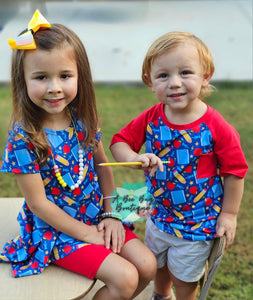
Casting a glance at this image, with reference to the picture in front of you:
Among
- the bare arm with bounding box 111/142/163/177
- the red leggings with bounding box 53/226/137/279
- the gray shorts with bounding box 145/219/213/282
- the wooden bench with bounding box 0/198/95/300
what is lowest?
the gray shorts with bounding box 145/219/213/282

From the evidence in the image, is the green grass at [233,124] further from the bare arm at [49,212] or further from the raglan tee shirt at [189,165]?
the bare arm at [49,212]

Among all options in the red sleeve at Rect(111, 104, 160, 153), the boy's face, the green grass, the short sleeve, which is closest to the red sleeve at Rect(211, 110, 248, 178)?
the boy's face

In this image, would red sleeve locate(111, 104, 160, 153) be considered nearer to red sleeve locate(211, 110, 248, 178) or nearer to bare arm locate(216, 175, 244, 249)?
red sleeve locate(211, 110, 248, 178)

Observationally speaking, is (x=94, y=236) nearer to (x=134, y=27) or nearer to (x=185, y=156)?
(x=185, y=156)

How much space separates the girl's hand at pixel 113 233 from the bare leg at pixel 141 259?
0.11ft

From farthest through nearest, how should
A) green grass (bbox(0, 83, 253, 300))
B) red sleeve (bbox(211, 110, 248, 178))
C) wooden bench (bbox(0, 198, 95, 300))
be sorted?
1. green grass (bbox(0, 83, 253, 300))
2. red sleeve (bbox(211, 110, 248, 178))
3. wooden bench (bbox(0, 198, 95, 300))

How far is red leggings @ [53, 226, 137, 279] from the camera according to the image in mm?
1454

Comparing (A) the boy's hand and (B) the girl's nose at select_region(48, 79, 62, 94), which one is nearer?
(B) the girl's nose at select_region(48, 79, 62, 94)

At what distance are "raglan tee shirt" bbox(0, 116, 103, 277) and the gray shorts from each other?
0.31m

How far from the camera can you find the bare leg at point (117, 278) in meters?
1.44

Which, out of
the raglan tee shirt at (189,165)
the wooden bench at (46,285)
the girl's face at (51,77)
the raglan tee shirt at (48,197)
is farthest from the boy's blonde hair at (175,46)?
the wooden bench at (46,285)

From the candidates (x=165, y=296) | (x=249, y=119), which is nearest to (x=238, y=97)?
(x=249, y=119)

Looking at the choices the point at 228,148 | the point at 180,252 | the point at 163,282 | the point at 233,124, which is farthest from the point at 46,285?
the point at 233,124

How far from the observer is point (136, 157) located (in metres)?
1.49
